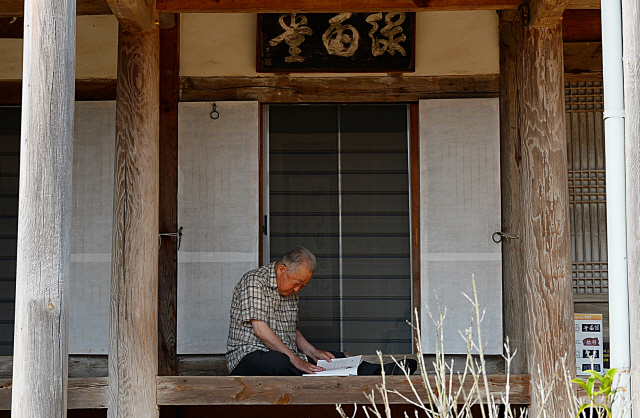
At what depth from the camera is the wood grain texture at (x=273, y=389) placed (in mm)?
3967

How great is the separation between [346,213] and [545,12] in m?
1.91

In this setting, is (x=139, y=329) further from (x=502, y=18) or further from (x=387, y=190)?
(x=502, y=18)

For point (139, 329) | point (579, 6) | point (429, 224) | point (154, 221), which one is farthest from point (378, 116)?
point (139, 329)

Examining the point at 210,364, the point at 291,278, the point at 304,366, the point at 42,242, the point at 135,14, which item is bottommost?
the point at 210,364

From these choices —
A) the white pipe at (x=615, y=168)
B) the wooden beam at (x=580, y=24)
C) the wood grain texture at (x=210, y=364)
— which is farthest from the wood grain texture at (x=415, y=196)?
the white pipe at (x=615, y=168)

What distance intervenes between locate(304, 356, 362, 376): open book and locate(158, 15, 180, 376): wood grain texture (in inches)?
44.2

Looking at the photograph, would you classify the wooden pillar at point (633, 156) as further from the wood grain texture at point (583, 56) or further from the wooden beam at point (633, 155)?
the wood grain texture at point (583, 56)

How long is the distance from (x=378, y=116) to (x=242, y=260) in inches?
53.5

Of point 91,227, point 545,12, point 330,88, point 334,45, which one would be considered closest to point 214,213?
point 91,227

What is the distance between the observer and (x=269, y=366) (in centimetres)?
404

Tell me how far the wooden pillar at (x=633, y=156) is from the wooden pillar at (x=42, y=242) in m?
1.81

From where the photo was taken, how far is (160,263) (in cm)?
476

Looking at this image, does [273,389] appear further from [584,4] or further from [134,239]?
[584,4]

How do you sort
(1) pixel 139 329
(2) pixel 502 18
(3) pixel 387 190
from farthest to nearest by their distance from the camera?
1. (3) pixel 387 190
2. (2) pixel 502 18
3. (1) pixel 139 329
